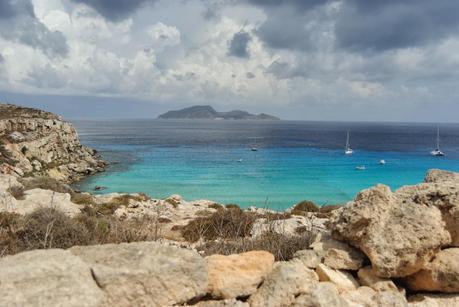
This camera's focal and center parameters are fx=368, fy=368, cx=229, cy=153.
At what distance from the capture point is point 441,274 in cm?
618

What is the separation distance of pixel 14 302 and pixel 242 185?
41651 millimetres

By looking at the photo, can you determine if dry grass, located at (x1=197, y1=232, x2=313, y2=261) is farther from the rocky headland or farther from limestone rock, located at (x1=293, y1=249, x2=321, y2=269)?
limestone rock, located at (x1=293, y1=249, x2=321, y2=269)

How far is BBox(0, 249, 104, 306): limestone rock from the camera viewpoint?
4.21m

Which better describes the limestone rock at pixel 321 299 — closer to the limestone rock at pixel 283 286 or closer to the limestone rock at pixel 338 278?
the limestone rock at pixel 283 286

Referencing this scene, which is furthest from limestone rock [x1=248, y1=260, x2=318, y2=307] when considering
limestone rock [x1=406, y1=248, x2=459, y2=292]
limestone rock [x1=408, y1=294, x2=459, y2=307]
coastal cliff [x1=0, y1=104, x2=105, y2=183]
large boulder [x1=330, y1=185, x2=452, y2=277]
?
coastal cliff [x1=0, y1=104, x2=105, y2=183]

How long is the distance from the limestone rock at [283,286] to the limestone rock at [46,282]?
2.29 metres

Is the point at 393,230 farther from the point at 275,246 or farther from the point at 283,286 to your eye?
the point at 275,246

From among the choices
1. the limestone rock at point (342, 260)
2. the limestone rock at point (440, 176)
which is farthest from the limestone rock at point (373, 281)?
the limestone rock at point (440, 176)

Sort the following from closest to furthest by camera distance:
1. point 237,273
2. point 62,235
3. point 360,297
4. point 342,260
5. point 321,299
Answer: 1. point 321,299
2. point 237,273
3. point 360,297
4. point 342,260
5. point 62,235

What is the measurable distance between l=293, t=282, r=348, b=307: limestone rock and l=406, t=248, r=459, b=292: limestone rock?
182cm

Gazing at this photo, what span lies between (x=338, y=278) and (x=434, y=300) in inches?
65.3

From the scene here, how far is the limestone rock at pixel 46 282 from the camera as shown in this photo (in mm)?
4207

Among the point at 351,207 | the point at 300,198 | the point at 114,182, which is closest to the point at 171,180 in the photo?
the point at 114,182

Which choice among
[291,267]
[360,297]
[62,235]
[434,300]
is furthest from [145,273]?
[62,235]
